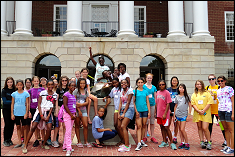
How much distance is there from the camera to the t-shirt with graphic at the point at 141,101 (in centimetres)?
592

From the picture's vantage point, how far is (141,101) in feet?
19.5

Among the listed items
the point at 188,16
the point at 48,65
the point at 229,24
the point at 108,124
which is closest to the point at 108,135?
the point at 108,124

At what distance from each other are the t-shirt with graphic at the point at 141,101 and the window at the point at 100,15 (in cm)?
1372

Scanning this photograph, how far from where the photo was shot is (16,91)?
598 centimetres

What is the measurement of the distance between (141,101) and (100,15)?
48.5 feet

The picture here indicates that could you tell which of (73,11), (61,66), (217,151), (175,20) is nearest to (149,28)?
(175,20)

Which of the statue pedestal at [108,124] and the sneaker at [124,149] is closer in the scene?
the sneaker at [124,149]

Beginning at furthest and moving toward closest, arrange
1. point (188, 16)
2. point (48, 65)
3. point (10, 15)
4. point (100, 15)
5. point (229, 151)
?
point (100, 15), point (188, 16), point (10, 15), point (48, 65), point (229, 151)

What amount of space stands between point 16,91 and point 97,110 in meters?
2.43

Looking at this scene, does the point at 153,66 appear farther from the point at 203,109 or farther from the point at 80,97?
the point at 80,97

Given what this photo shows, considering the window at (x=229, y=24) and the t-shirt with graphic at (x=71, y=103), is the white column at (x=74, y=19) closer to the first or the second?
the t-shirt with graphic at (x=71, y=103)

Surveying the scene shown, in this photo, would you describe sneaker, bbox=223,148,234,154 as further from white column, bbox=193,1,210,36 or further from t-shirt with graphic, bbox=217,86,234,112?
white column, bbox=193,1,210,36

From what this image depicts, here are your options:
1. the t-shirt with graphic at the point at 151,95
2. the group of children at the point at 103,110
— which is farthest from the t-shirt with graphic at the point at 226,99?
the t-shirt with graphic at the point at 151,95

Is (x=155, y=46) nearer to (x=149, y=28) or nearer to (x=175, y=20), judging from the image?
(x=175, y=20)
